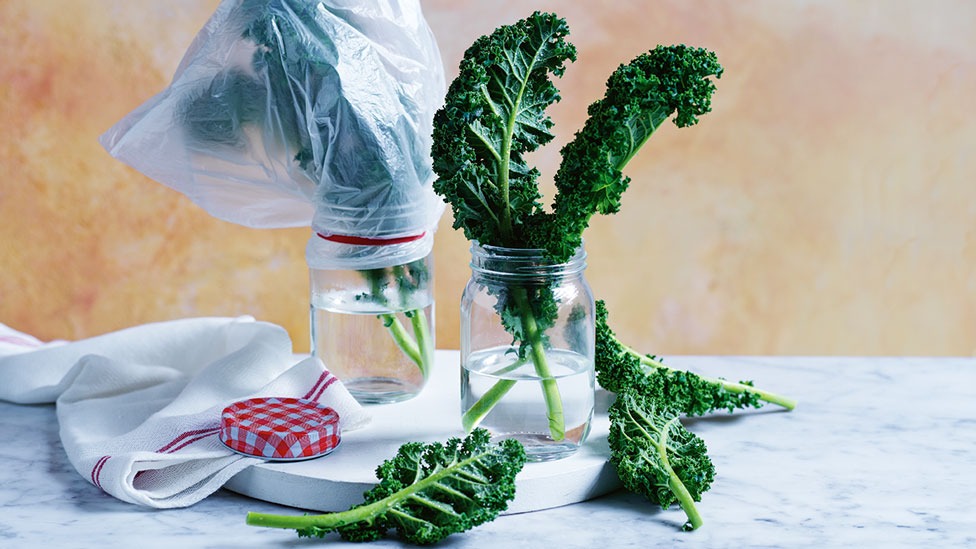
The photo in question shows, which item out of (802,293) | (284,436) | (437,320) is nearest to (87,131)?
(437,320)

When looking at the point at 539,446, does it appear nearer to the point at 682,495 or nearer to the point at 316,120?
the point at 682,495

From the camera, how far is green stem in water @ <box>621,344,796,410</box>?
3.81ft

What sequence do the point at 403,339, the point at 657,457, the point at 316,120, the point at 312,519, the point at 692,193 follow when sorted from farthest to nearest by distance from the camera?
the point at 692,193, the point at 403,339, the point at 316,120, the point at 657,457, the point at 312,519

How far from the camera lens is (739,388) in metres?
1.19

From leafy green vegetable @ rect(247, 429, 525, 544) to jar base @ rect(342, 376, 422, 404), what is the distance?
0.29 m

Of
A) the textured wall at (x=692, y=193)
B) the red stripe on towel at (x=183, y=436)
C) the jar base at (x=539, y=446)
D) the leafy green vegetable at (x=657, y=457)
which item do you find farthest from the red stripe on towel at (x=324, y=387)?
the textured wall at (x=692, y=193)

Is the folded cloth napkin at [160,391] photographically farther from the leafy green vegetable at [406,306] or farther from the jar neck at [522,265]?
the jar neck at [522,265]

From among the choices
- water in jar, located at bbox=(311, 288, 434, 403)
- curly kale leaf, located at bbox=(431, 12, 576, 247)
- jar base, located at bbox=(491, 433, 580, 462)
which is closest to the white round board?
jar base, located at bbox=(491, 433, 580, 462)

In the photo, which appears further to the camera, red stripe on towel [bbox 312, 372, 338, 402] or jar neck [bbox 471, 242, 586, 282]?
red stripe on towel [bbox 312, 372, 338, 402]

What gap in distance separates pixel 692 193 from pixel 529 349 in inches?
45.1

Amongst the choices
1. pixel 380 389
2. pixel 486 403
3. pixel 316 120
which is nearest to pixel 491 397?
pixel 486 403

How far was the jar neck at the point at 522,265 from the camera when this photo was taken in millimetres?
961

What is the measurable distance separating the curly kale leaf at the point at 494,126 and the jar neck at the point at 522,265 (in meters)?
0.02

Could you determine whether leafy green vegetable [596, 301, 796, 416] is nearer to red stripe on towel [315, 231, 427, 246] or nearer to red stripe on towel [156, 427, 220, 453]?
red stripe on towel [315, 231, 427, 246]
